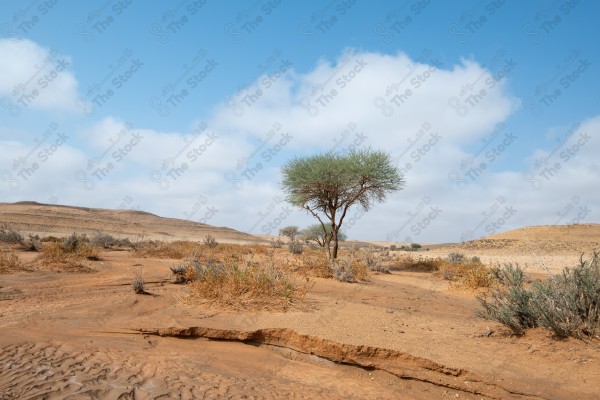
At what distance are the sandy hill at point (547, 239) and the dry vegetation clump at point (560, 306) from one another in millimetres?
26447

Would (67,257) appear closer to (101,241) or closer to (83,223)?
(101,241)

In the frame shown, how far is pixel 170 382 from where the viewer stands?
3.93 m

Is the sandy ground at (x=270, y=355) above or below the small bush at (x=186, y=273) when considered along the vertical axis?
below

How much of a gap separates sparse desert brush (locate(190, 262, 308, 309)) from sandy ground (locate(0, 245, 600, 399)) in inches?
13.4

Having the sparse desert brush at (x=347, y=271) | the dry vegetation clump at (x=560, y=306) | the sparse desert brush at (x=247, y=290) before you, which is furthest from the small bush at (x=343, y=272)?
the dry vegetation clump at (x=560, y=306)

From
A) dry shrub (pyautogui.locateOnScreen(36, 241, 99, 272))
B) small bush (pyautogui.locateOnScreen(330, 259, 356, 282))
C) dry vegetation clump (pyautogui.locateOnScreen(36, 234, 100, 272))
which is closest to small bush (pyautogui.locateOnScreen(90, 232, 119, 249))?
dry vegetation clump (pyautogui.locateOnScreen(36, 234, 100, 272))

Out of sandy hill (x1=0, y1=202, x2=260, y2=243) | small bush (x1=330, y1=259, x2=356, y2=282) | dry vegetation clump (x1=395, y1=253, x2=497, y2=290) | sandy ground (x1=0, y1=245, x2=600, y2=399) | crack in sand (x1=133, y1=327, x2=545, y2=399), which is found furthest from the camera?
sandy hill (x1=0, y1=202, x2=260, y2=243)

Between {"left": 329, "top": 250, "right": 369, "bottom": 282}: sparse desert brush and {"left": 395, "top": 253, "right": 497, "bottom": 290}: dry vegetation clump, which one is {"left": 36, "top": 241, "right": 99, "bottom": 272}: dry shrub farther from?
{"left": 395, "top": 253, "right": 497, "bottom": 290}: dry vegetation clump

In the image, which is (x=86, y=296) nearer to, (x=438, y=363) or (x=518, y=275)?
(x=438, y=363)

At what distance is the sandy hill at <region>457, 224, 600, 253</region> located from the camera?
29.5 meters

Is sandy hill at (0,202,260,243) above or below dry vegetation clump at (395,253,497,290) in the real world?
above

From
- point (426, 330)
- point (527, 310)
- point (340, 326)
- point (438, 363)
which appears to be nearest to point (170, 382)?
point (340, 326)

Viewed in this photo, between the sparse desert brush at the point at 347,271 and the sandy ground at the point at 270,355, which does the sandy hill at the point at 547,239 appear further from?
the sandy ground at the point at 270,355

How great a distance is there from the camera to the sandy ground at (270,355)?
3.93 metres
